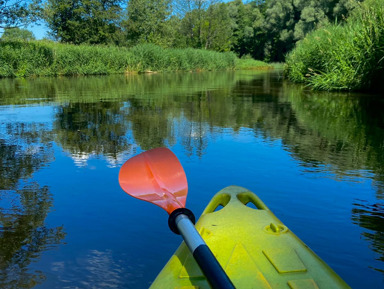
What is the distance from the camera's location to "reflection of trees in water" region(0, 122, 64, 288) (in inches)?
65.8

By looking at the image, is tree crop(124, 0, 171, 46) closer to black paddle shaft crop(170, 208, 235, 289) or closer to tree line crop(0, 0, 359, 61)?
tree line crop(0, 0, 359, 61)

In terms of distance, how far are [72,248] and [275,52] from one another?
54.9m

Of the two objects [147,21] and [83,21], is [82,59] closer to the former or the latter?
[83,21]

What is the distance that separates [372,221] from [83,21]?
3550 cm

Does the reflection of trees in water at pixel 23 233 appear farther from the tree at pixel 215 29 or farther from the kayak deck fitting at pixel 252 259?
the tree at pixel 215 29

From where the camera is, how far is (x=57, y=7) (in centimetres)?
3269

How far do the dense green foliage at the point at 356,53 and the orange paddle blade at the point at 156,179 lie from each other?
723 cm

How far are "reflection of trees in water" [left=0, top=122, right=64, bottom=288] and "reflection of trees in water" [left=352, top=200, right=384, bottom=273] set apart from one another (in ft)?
5.65

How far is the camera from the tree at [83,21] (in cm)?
3297

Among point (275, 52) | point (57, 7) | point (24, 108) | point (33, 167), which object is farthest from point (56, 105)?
point (275, 52)

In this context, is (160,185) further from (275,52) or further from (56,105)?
(275,52)

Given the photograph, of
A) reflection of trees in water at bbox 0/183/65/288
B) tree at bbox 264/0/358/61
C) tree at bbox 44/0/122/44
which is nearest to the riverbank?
tree at bbox 44/0/122/44

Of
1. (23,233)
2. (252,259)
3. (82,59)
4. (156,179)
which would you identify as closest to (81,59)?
(82,59)

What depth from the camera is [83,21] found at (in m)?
33.6
